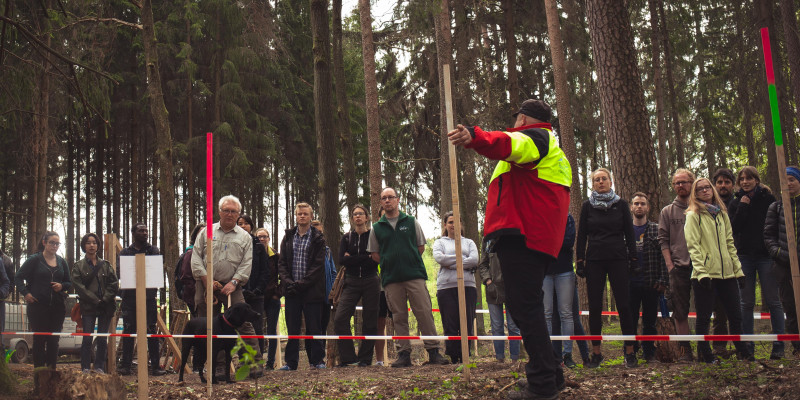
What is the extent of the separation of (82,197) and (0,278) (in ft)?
63.7

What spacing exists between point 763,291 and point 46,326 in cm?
955

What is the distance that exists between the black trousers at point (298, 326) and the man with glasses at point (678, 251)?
434cm

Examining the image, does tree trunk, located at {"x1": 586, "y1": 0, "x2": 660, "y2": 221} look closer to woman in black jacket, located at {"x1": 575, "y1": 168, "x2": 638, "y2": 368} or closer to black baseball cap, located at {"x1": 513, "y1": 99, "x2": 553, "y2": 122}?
woman in black jacket, located at {"x1": 575, "y1": 168, "x2": 638, "y2": 368}

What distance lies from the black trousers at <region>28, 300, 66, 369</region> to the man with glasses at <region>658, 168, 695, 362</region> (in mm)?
8351

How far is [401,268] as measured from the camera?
331 inches

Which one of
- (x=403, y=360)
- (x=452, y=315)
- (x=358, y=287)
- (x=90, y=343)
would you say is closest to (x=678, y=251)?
(x=452, y=315)

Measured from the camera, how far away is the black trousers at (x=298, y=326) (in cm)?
886

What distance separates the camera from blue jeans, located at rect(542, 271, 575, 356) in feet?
24.2

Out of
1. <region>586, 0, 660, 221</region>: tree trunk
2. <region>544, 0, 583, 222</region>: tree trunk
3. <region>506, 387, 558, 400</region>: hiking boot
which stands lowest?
<region>506, 387, 558, 400</region>: hiking boot

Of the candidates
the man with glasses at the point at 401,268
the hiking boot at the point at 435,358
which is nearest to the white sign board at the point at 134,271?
the man with glasses at the point at 401,268

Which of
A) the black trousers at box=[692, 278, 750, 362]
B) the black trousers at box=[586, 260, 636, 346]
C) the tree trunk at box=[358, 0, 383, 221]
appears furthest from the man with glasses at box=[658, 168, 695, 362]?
the tree trunk at box=[358, 0, 383, 221]

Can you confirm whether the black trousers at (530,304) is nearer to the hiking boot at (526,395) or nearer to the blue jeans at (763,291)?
the hiking boot at (526,395)

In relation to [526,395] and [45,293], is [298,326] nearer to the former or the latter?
[45,293]

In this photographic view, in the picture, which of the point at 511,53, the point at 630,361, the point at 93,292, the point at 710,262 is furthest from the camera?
the point at 511,53
